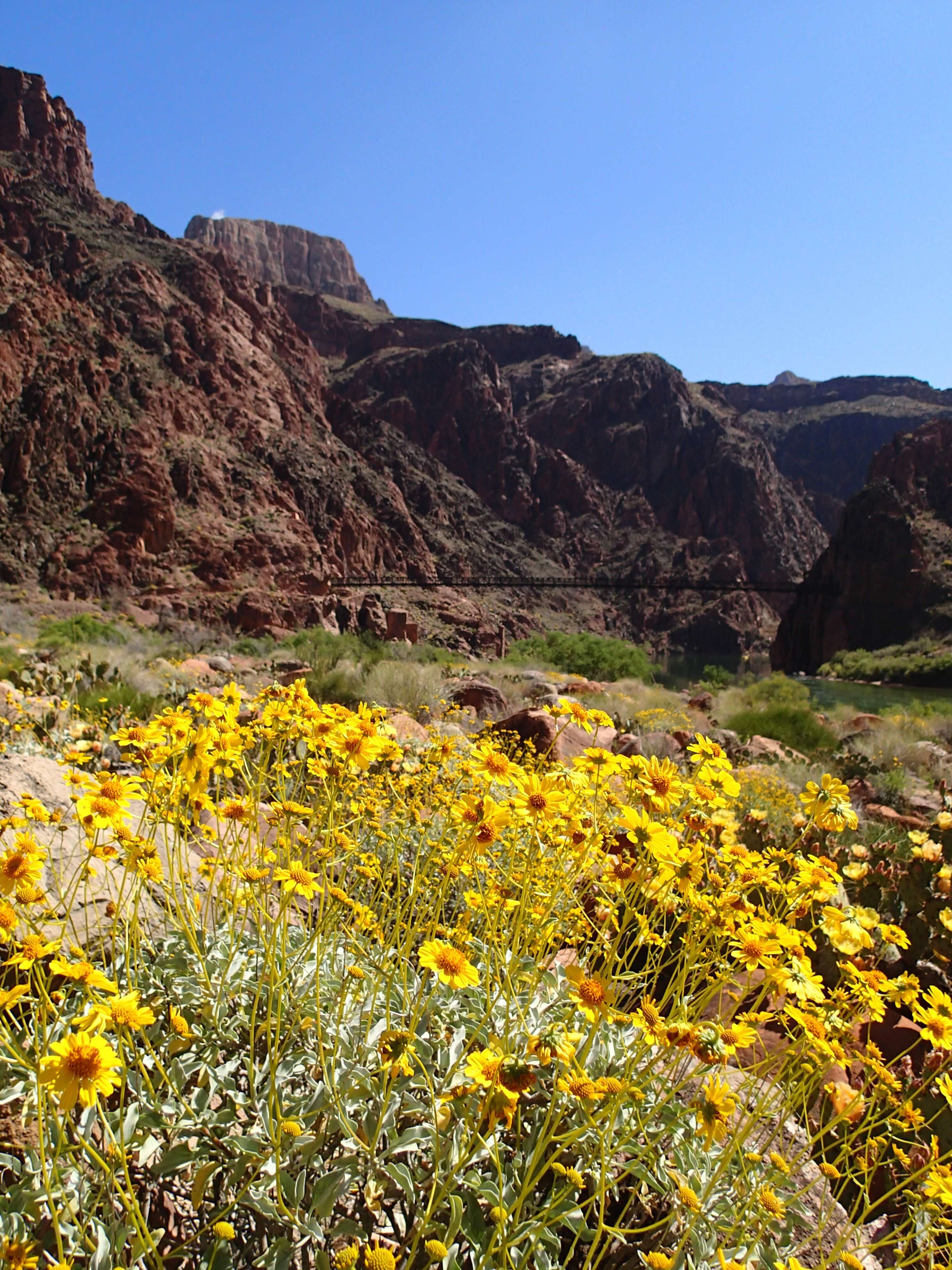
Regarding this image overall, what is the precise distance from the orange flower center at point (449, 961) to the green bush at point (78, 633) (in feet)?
47.8

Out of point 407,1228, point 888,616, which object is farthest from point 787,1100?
point 888,616

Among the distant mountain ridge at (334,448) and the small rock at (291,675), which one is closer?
the small rock at (291,675)

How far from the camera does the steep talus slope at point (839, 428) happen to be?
144 metres

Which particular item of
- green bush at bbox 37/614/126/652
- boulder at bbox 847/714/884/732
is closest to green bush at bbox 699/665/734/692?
boulder at bbox 847/714/884/732

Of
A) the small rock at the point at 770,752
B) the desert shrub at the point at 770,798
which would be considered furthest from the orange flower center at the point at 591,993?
the small rock at the point at 770,752

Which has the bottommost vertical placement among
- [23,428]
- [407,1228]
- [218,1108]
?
[407,1228]

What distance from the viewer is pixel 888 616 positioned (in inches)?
2350

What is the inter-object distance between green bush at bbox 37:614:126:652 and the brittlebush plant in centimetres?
1367

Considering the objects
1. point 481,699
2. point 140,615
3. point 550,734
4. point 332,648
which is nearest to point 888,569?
point 332,648

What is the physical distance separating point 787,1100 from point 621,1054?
45 cm

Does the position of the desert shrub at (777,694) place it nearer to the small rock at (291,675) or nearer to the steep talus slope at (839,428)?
the small rock at (291,675)

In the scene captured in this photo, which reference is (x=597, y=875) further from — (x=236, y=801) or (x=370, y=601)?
(x=370, y=601)

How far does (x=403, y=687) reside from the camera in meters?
11.1

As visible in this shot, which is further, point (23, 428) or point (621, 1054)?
point (23, 428)
